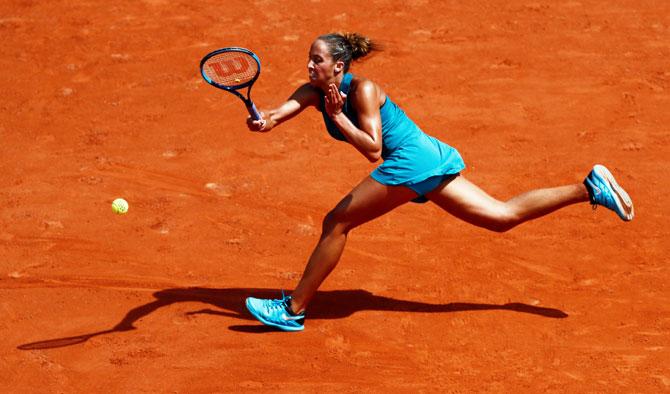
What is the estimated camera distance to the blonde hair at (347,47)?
6.06m

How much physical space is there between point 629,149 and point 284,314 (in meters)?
3.88

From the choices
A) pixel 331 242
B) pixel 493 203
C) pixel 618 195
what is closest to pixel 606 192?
pixel 618 195

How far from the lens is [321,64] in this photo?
6.05m

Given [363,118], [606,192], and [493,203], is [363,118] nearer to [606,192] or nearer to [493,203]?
[493,203]

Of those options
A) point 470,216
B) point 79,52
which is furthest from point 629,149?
point 79,52

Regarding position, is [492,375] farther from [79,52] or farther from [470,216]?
[79,52]

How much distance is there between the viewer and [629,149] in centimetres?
877

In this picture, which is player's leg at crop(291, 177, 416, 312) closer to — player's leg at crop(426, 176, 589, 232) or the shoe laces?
the shoe laces

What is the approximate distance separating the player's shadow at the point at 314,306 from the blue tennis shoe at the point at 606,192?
0.76m

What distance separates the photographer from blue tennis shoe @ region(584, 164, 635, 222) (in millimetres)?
6320

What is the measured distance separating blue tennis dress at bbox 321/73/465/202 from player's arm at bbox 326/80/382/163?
0.42 feet

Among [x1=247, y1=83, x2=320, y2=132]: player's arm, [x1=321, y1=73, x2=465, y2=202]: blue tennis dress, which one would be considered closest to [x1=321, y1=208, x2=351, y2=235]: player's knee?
[x1=321, y1=73, x2=465, y2=202]: blue tennis dress

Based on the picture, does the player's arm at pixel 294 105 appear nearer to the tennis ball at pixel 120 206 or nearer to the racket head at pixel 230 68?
the racket head at pixel 230 68

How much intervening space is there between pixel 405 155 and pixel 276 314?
1310 millimetres
